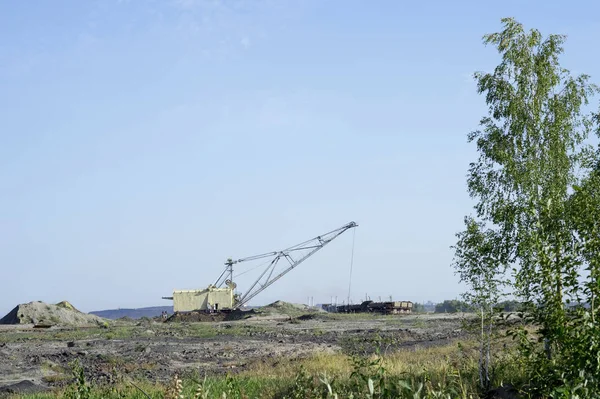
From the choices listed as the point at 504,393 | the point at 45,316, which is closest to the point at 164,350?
the point at 504,393

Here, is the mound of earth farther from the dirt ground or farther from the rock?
the rock

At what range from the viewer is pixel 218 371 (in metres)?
24.4

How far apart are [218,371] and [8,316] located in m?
50.6

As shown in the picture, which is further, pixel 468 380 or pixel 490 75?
pixel 490 75

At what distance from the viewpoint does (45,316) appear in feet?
217

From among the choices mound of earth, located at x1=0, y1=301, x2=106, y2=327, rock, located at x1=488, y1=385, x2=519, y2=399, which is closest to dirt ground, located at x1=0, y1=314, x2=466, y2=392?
rock, located at x1=488, y1=385, x2=519, y2=399

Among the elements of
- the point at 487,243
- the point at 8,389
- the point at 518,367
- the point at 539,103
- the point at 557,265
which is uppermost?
the point at 539,103

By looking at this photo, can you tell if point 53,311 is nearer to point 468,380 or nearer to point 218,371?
point 218,371

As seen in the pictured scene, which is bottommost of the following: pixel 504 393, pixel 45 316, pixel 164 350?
pixel 164 350

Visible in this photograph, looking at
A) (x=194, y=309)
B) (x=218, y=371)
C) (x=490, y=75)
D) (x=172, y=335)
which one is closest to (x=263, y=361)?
(x=218, y=371)

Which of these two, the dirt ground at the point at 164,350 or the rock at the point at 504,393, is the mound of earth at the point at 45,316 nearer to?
the dirt ground at the point at 164,350

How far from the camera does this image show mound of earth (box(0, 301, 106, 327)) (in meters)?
65.1

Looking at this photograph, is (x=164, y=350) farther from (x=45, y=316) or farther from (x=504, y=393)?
(x=45, y=316)

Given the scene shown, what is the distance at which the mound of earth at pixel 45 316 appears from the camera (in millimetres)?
65125
